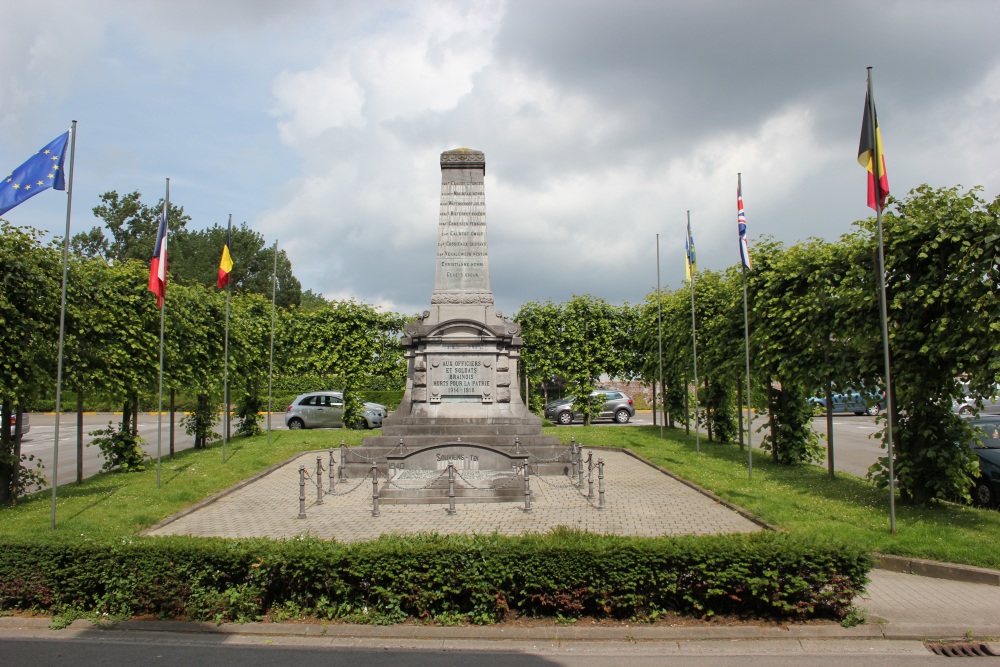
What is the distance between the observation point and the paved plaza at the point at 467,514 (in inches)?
422

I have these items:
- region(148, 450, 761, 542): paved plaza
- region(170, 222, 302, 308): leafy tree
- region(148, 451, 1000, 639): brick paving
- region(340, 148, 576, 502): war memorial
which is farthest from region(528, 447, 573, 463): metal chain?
region(170, 222, 302, 308): leafy tree

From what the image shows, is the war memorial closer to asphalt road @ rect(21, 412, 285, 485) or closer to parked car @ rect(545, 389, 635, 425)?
asphalt road @ rect(21, 412, 285, 485)

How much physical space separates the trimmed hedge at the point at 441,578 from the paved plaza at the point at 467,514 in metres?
2.30

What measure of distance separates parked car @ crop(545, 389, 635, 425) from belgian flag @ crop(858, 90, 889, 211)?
73.5 feet

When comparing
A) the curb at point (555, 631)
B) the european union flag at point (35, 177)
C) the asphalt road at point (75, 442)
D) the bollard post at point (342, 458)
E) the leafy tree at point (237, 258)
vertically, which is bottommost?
the curb at point (555, 631)

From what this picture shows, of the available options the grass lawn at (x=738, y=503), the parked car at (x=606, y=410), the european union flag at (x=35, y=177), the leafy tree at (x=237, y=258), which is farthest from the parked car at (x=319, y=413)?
the leafy tree at (x=237, y=258)

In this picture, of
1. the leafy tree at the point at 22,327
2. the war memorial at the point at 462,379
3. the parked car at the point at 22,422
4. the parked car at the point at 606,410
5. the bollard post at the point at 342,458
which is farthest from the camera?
the parked car at the point at 606,410

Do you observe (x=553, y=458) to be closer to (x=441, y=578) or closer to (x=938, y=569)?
(x=938, y=569)

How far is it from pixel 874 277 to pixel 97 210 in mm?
61640

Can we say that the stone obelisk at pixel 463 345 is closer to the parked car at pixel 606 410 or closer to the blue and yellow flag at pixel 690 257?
the blue and yellow flag at pixel 690 257

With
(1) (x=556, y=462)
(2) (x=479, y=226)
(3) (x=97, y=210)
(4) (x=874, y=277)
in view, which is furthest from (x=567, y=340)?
(3) (x=97, y=210)

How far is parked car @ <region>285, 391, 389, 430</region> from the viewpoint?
30.8 meters

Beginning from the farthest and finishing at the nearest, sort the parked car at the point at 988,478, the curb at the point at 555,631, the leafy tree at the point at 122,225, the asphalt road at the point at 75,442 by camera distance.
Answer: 1. the leafy tree at the point at 122,225
2. the asphalt road at the point at 75,442
3. the parked car at the point at 988,478
4. the curb at the point at 555,631

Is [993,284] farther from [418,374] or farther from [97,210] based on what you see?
[97,210]
